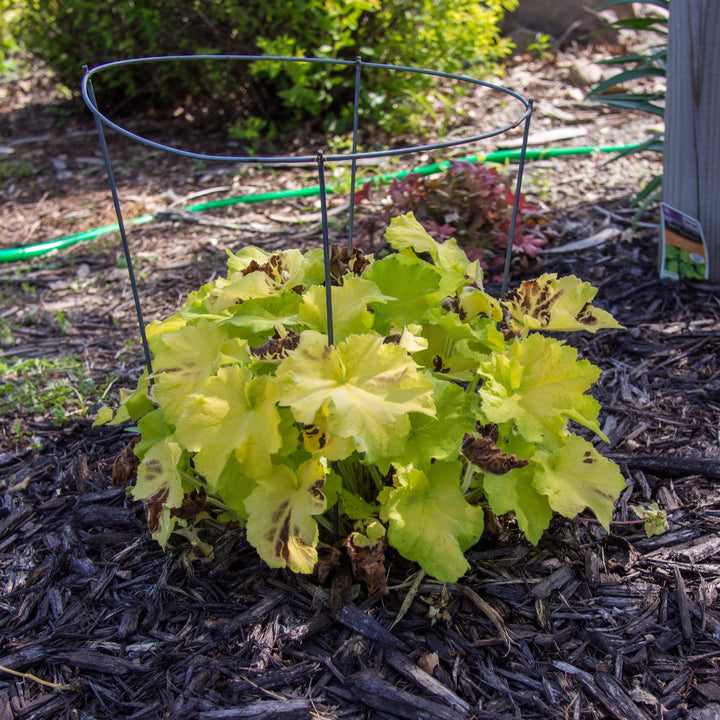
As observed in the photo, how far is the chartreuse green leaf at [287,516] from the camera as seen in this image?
1.31 meters

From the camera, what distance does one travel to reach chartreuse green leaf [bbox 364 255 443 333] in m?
1.48

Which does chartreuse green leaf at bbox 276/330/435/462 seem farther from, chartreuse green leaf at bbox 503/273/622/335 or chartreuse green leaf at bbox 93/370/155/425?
chartreuse green leaf at bbox 93/370/155/425

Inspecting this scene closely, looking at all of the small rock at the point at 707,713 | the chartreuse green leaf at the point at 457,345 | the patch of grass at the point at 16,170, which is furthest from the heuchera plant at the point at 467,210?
the patch of grass at the point at 16,170

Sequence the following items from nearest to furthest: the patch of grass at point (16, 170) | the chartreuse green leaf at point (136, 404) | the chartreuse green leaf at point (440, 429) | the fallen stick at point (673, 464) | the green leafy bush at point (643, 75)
Result: the chartreuse green leaf at point (440, 429) < the chartreuse green leaf at point (136, 404) < the fallen stick at point (673, 464) < the green leafy bush at point (643, 75) < the patch of grass at point (16, 170)

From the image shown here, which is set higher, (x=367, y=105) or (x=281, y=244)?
(x=367, y=105)

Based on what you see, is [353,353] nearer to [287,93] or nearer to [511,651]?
[511,651]

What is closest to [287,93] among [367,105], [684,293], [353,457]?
[367,105]

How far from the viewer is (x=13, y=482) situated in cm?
199

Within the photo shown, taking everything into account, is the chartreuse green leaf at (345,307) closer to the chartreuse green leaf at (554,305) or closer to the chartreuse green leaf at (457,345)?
the chartreuse green leaf at (457,345)

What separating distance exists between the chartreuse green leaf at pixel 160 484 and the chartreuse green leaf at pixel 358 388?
0.34 meters

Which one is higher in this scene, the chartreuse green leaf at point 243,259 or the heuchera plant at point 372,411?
the chartreuse green leaf at point 243,259

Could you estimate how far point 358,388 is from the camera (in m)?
1.25

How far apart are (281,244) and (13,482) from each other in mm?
1739

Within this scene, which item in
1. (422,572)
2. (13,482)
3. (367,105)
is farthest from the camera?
(367,105)
